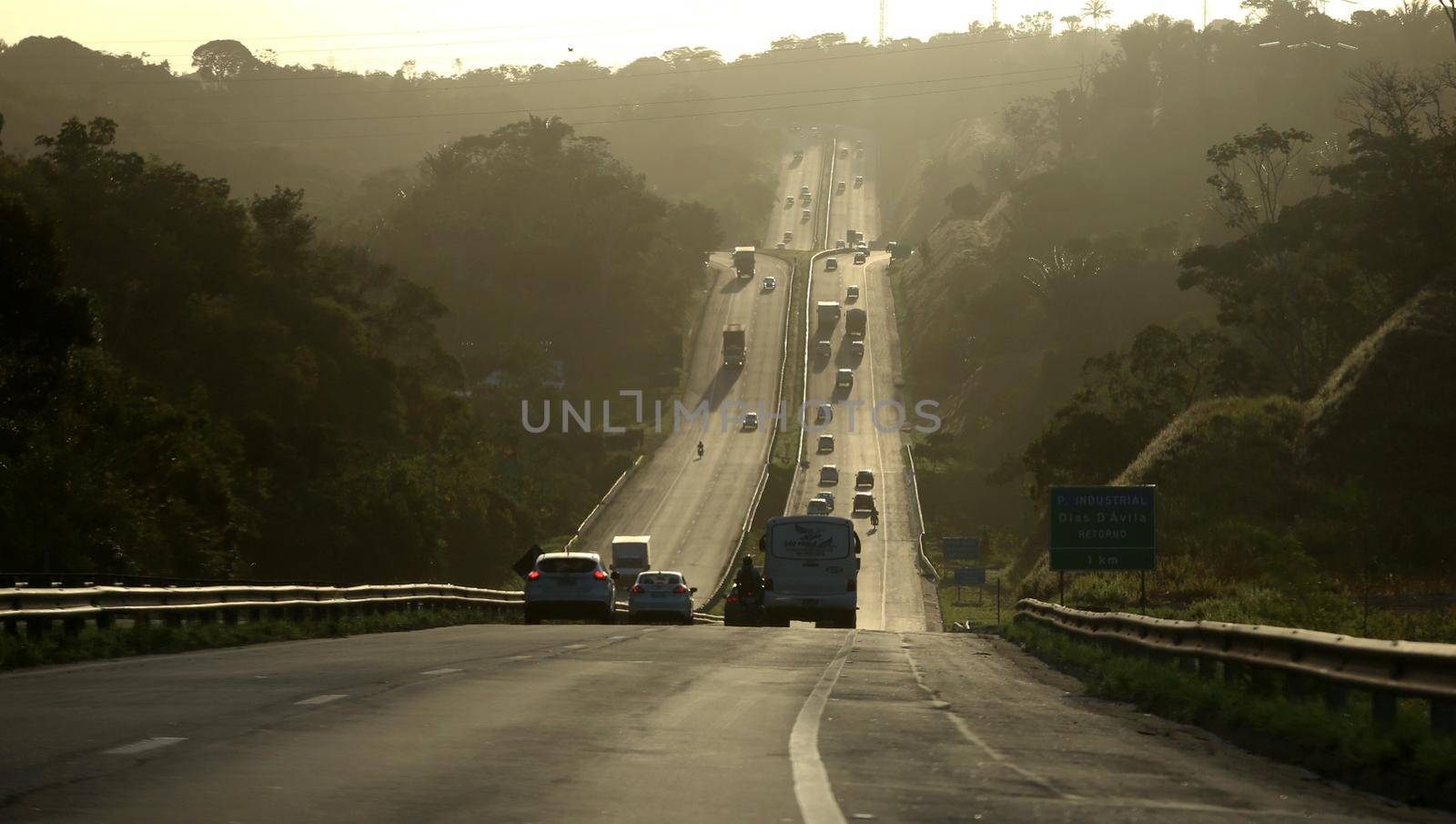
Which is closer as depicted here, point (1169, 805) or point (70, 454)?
point (1169, 805)

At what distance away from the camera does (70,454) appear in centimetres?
4094

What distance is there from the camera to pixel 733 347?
5413 inches

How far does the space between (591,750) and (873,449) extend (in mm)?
107314

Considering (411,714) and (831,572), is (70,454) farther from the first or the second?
(411,714)

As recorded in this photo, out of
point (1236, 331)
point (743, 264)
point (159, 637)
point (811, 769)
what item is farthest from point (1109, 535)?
point (743, 264)

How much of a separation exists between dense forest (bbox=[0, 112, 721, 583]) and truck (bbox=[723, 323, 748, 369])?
20.8m

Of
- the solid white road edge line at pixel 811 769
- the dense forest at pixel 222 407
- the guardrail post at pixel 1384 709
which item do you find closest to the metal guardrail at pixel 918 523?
the dense forest at pixel 222 407

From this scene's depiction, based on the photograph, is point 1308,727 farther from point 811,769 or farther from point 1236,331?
point 1236,331

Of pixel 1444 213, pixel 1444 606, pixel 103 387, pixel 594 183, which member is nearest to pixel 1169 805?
pixel 1444 606

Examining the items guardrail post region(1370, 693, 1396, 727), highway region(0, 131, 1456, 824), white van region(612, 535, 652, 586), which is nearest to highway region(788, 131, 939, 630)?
white van region(612, 535, 652, 586)

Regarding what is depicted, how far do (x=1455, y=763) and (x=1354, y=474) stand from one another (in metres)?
52.8

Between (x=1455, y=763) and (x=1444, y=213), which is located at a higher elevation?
(x=1444, y=213)

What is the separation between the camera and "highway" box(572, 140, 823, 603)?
301 feet

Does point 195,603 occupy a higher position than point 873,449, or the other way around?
point 873,449
